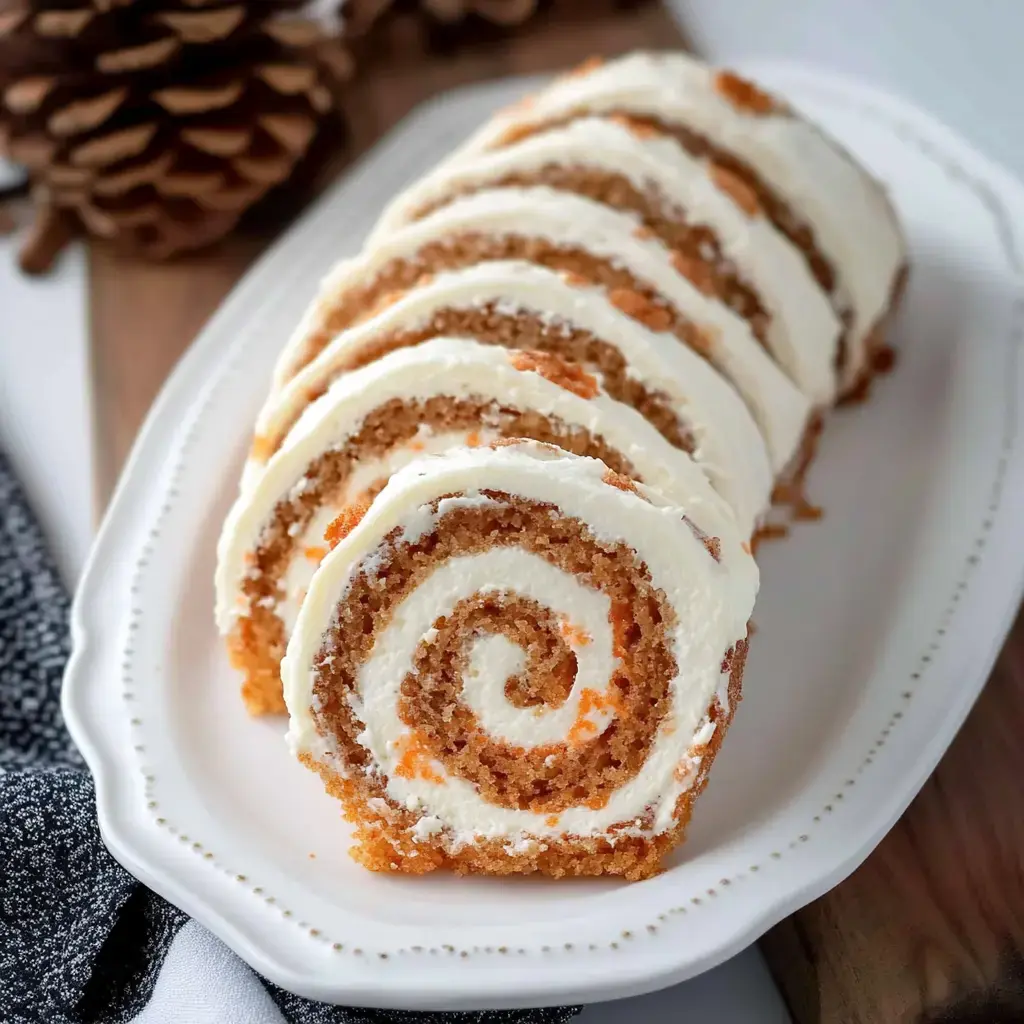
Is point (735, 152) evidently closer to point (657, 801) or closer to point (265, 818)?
point (657, 801)

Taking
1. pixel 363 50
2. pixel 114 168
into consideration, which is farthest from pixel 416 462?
pixel 363 50

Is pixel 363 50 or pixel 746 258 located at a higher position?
pixel 746 258

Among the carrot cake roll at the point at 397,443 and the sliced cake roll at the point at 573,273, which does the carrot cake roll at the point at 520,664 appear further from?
the sliced cake roll at the point at 573,273

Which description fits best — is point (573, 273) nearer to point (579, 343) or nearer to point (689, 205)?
point (579, 343)

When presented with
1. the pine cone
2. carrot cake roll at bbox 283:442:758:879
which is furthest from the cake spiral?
→ the pine cone

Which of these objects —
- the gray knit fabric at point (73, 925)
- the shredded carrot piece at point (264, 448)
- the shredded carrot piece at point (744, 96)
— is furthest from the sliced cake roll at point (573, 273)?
the gray knit fabric at point (73, 925)

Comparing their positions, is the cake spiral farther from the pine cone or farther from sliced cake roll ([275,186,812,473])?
the pine cone
